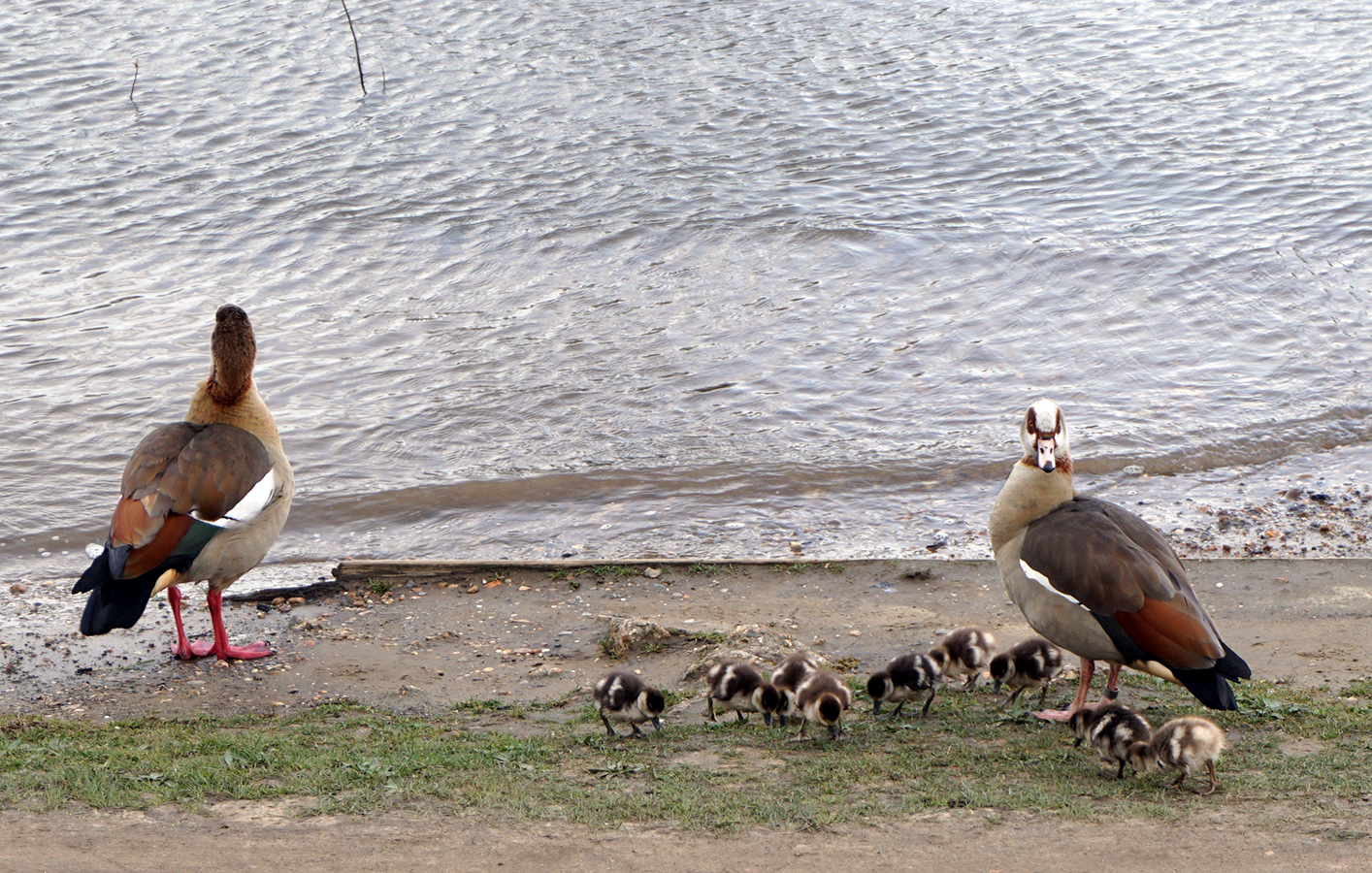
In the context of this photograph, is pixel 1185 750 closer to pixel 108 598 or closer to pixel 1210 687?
pixel 1210 687

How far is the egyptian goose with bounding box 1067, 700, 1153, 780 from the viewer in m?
5.30

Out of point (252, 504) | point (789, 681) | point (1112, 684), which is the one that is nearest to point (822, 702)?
point (789, 681)

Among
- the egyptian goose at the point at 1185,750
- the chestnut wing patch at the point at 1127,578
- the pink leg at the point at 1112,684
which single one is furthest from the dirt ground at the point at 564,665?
the chestnut wing patch at the point at 1127,578

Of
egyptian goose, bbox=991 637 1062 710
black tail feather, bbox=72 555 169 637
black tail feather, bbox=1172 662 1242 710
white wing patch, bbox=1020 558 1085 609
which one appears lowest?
egyptian goose, bbox=991 637 1062 710

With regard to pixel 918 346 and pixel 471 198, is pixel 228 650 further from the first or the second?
pixel 471 198

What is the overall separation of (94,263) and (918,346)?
10.2 m

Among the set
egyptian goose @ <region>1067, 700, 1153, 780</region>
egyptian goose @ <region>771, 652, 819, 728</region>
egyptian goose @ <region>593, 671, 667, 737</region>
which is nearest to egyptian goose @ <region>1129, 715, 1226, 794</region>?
egyptian goose @ <region>1067, 700, 1153, 780</region>

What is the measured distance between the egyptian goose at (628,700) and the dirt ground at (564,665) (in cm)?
55

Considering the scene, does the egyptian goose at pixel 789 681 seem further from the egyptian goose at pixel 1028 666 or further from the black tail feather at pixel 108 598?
the black tail feather at pixel 108 598

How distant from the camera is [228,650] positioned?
24.4 feet

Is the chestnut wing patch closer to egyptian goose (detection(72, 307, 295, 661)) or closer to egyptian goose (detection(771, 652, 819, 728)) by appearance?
egyptian goose (detection(771, 652, 819, 728))

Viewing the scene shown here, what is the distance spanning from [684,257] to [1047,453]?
9.89 meters

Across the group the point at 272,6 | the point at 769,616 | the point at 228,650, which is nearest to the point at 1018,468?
the point at 769,616

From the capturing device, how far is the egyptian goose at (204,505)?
6.83 m
